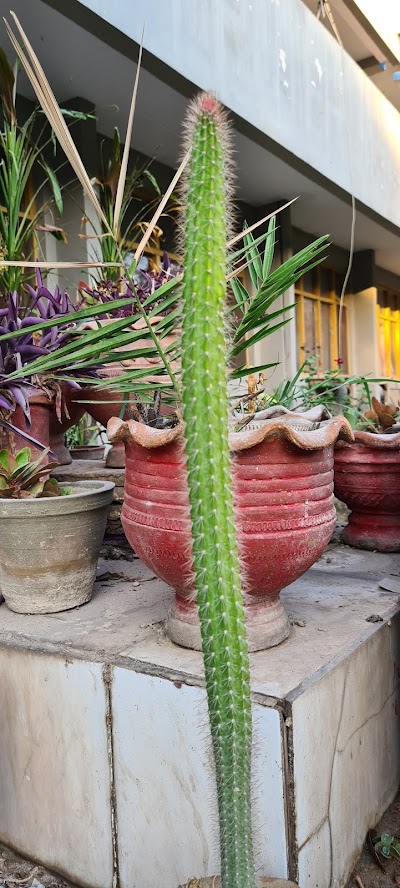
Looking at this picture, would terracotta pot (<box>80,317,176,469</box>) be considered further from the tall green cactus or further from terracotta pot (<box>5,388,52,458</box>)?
the tall green cactus

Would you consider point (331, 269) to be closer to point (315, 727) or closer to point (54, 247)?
point (54, 247)

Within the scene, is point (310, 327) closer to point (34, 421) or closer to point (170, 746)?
point (34, 421)

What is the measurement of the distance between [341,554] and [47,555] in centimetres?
99

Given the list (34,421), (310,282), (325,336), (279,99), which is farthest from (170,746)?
(325,336)

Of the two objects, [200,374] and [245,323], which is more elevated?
[245,323]

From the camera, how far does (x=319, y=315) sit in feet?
23.6

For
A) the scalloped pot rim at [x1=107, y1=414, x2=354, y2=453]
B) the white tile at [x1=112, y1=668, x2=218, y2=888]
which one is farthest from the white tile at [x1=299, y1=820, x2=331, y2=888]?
the scalloped pot rim at [x1=107, y1=414, x2=354, y2=453]

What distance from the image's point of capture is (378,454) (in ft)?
6.07

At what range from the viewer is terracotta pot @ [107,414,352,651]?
3.48 feet

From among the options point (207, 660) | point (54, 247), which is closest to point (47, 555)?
point (207, 660)

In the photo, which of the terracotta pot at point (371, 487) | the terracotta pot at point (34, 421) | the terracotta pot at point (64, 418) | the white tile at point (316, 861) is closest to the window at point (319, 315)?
the terracotta pot at point (371, 487)

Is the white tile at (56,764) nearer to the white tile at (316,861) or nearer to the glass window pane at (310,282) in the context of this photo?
the white tile at (316,861)

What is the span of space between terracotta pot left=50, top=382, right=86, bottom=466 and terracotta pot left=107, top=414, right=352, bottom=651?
69cm

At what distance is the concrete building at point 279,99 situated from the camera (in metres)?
3.24
